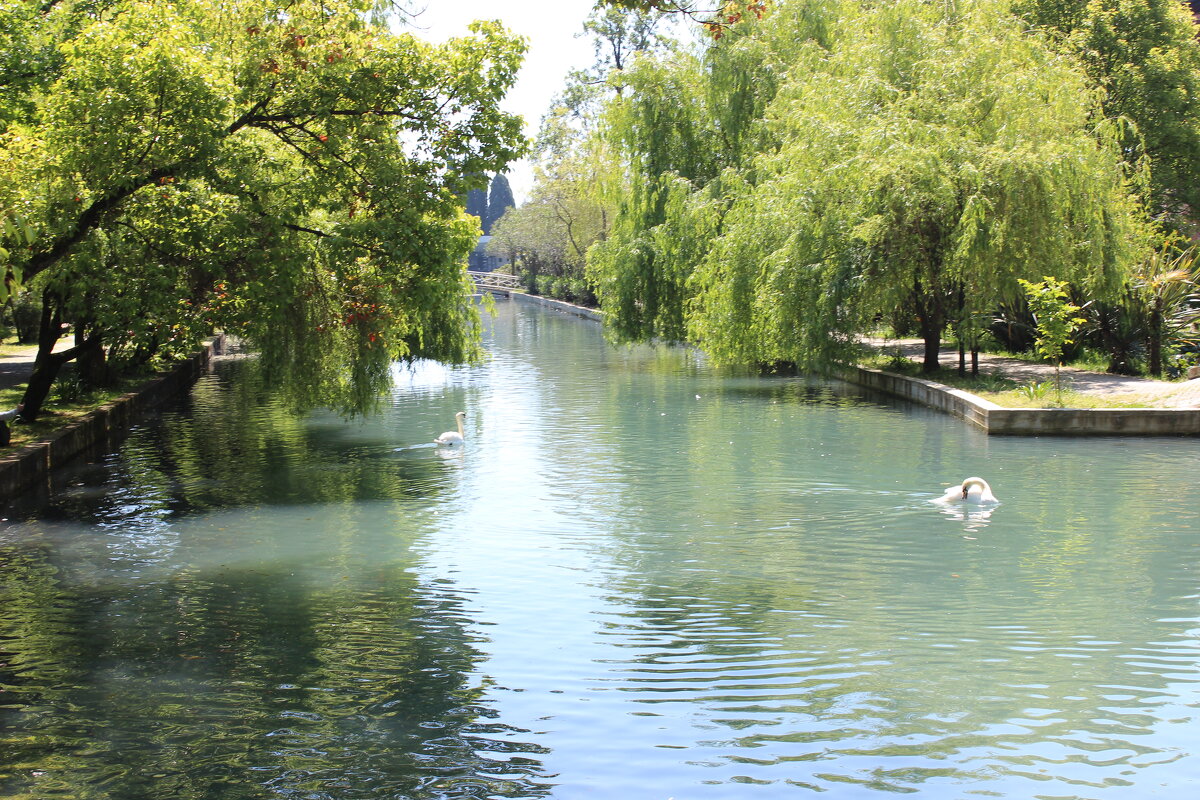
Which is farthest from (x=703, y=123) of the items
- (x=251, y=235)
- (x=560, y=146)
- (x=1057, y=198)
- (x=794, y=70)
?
(x=560, y=146)

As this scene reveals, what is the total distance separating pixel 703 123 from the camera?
98.5 ft

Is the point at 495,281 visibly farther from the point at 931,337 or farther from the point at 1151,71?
the point at 931,337

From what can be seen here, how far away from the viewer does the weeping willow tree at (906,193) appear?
845 inches

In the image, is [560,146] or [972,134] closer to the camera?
[972,134]

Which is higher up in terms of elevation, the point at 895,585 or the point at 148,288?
the point at 148,288

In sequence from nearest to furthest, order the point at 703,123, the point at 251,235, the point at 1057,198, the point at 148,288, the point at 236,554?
the point at 236,554 < the point at 148,288 < the point at 251,235 < the point at 1057,198 < the point at 703,123

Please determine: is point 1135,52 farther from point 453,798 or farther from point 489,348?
point 453,798

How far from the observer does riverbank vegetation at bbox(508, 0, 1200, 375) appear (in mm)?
21688

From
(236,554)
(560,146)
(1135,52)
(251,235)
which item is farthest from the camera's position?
(560,146)

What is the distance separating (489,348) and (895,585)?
30.0m

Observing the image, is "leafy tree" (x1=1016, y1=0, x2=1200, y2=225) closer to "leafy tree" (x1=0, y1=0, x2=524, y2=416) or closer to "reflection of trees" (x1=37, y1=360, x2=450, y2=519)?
"leafy tree" (x1=0, y1=0, x2=524, y2=416)

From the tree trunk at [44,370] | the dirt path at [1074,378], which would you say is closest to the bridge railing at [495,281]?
the dirt path at [1074,378]

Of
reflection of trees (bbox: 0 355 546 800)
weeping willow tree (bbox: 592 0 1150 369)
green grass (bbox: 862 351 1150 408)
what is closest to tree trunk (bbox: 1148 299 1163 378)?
green grass (bbox: 862 351 1150 408)

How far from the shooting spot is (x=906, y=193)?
861 inches
